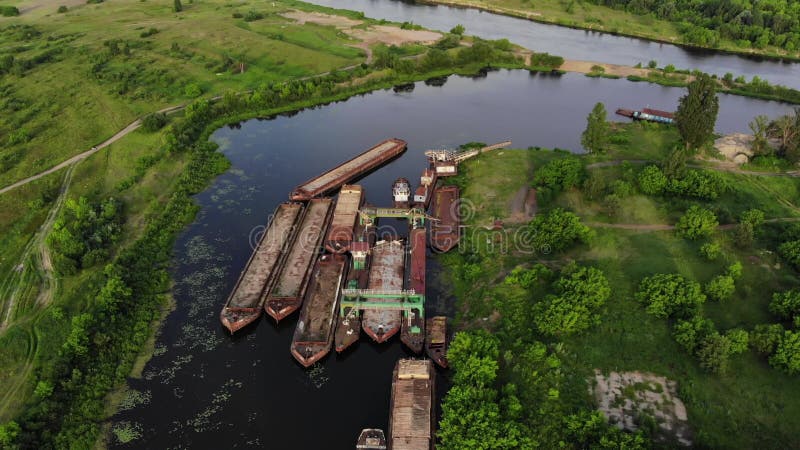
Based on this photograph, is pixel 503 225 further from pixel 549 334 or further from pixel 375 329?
pixel 375 329

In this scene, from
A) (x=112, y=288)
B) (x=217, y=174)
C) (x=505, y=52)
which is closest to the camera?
(x=112, y=288)

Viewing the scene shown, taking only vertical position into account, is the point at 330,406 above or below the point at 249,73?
below

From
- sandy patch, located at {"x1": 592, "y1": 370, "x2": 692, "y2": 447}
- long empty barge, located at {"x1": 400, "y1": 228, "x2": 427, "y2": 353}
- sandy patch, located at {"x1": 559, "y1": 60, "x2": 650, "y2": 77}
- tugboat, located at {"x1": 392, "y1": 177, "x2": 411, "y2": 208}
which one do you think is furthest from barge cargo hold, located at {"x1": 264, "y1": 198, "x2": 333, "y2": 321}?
sandy patch, located at {"x1": 559, "y1": 60, "x2": 650, "y2": 77}

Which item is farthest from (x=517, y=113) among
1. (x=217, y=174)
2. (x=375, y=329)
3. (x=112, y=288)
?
(x=112, y=288)

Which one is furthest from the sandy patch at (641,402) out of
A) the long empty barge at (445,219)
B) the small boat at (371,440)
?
the long empty barge at (445,219)

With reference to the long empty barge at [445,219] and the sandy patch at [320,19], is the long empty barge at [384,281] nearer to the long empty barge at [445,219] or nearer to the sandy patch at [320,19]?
the long empty barge at [445,219]

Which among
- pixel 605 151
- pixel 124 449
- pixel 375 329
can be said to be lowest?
pixel 124 449
